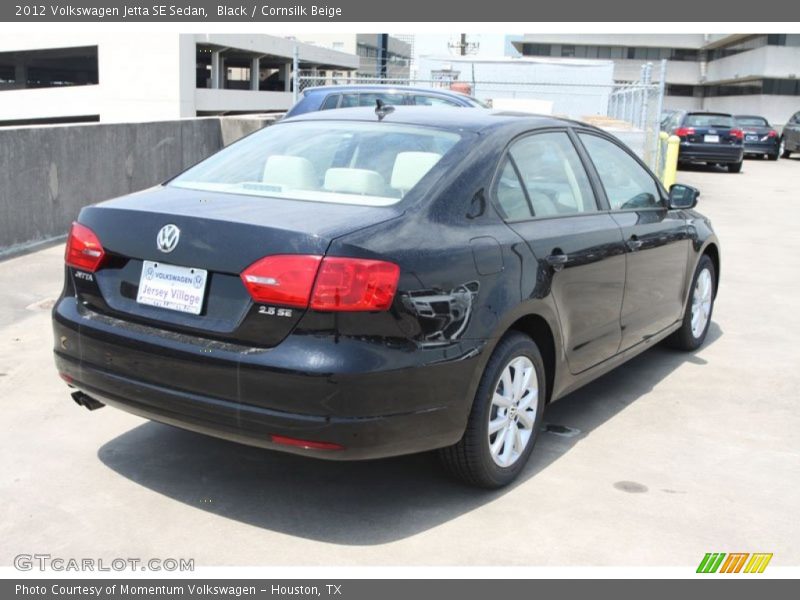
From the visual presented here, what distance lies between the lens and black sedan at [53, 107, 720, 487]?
11.2 ft

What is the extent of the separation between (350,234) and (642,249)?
239 centimetres

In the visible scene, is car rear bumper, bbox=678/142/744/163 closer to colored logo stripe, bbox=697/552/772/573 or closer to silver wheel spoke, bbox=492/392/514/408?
silver wheel spoke, bbox=492/392/514/408

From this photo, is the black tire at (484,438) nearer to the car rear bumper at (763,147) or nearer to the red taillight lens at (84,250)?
the red taillight lens at (84,250)

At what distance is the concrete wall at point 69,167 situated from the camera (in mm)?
8836

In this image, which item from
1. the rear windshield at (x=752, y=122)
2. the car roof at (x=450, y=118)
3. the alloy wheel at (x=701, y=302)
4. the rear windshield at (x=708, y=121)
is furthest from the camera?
the rear windshield at (x=752, y=122)

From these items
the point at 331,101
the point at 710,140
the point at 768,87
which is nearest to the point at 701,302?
the point at 331,101

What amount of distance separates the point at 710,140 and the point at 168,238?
75.0ft

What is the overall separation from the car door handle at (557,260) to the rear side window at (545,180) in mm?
213

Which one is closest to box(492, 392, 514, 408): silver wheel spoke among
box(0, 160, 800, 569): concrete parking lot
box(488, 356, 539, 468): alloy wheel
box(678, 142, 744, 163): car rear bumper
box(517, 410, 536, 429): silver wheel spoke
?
box(488, 356, 539, 468): alloy wheel

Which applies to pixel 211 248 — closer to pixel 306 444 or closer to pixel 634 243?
pixel 306 444

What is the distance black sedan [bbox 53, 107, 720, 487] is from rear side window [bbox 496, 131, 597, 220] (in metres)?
0.01

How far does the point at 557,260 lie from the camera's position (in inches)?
172

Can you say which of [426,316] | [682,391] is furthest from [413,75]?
[426,316]

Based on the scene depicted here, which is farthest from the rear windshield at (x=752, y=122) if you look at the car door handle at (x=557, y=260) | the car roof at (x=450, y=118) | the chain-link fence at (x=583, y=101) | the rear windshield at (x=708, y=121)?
the car door handle at (x=557, y=260)
